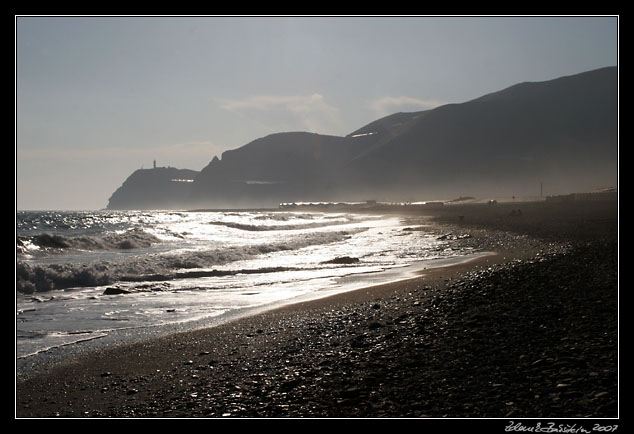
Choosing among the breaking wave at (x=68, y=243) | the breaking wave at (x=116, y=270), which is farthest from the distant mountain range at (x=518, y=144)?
the breaking wave at (x=116, y=270)

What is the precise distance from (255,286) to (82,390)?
8223 mm

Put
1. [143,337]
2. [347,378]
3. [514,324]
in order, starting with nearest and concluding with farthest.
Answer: [347,378], [514,324], [143,337]

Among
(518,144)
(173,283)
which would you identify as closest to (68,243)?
(173,283)

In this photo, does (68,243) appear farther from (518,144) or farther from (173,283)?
(518,144)

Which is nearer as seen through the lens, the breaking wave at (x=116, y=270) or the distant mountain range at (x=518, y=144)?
the breaking wave at (x=116, y=270)

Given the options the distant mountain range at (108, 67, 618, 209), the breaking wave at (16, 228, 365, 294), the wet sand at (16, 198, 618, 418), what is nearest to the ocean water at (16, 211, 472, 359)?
the breaking wave at (16, 228, 365, 294)


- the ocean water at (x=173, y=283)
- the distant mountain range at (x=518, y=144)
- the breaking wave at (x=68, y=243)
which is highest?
the distant mountain range at (x=518, y=144)

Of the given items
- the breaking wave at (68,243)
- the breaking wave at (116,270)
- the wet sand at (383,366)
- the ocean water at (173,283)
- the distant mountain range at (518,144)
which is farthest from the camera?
the distant mountain range at (518,144)

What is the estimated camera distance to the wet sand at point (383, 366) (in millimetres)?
→ 4176

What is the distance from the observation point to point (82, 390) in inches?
214

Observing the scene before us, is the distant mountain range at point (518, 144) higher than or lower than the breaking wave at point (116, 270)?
higher

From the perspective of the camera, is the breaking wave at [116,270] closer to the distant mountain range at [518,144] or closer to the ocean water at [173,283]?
the ocean water at [173,283]

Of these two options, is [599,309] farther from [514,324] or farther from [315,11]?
[315,11]

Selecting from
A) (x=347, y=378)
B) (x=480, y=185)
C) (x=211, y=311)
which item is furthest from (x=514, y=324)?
(x=480, y=185)
